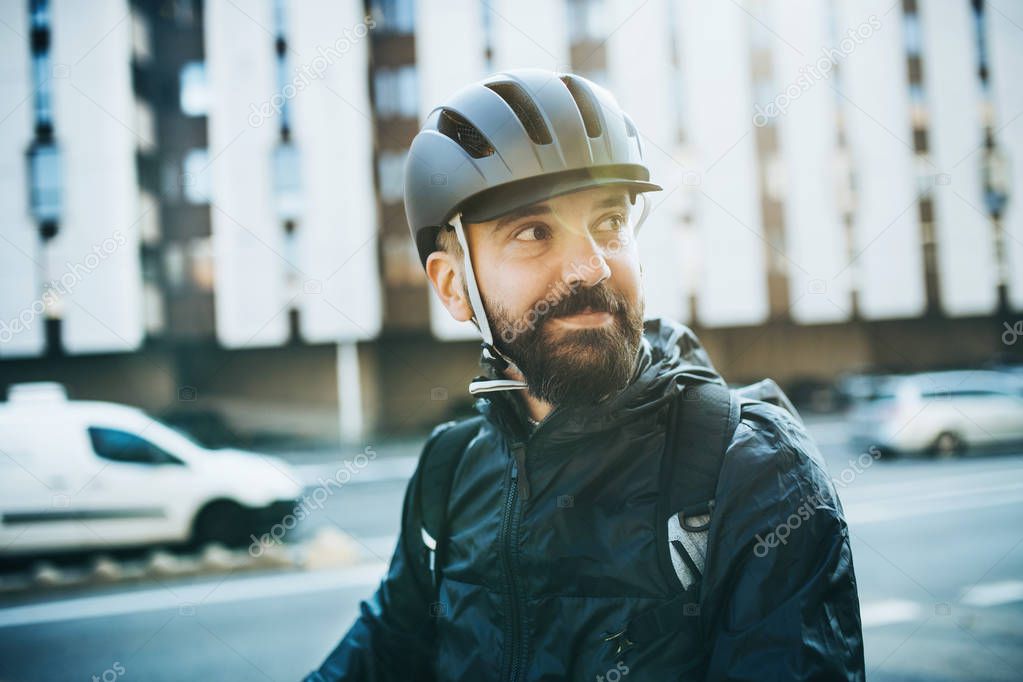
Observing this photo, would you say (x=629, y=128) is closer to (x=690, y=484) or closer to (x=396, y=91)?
(x=690, y=484)

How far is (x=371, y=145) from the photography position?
2095 centimetres

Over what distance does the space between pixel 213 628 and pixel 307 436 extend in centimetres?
1661

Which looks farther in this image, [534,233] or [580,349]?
[534,233]

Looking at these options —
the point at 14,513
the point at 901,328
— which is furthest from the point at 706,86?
the point at 14,513

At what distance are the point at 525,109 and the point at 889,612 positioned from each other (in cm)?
477

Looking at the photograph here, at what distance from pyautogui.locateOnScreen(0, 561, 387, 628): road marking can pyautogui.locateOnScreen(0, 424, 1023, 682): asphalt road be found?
2cm

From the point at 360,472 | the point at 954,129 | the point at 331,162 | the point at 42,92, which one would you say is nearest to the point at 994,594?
the point at 360,472

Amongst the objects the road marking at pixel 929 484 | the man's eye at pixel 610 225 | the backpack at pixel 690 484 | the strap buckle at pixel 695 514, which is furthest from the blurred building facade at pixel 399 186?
the strap buckle at pixel 695 514

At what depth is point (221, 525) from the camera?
290 inches

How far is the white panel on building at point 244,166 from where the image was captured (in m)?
19.7

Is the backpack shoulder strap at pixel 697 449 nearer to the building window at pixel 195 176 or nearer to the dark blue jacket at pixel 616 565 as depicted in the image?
the dark blue jacket at pixel 616 565

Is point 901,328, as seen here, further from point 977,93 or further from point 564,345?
point 564,345

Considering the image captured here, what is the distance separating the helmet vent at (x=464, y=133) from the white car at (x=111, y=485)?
671 centimetres

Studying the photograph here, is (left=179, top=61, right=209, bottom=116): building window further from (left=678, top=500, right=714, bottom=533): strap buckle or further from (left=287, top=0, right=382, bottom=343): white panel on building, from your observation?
(left=678, top=500, right=714, bottom=533): strap buckle
